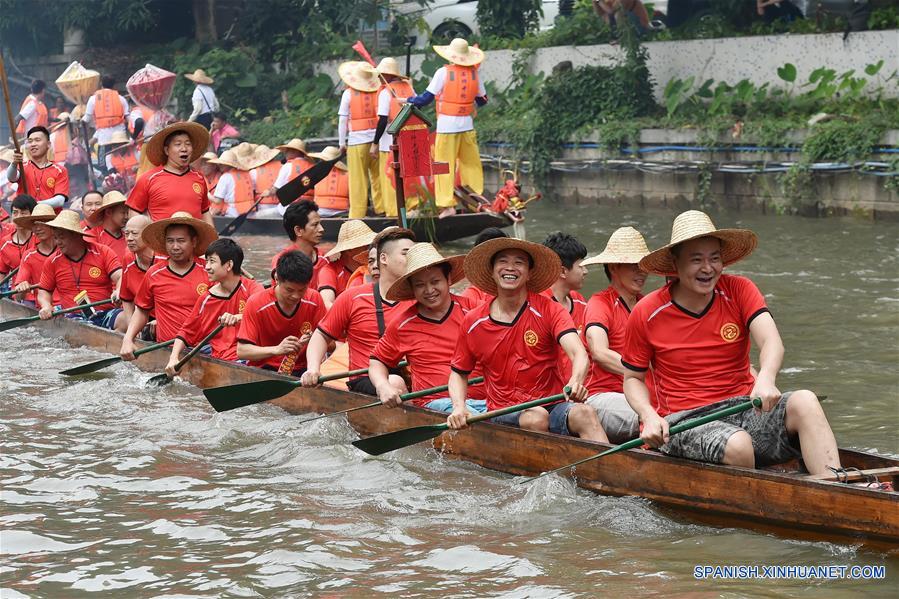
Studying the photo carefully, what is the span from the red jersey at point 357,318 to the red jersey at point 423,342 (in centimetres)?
43

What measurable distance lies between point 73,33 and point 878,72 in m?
16.3

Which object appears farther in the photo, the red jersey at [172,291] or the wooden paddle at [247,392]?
the red jersey at [172,291]

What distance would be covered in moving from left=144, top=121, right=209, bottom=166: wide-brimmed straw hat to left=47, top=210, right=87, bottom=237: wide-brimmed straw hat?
79 cm

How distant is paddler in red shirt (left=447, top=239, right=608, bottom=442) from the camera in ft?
19.8

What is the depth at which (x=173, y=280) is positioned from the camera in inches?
354

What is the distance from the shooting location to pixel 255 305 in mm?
7863

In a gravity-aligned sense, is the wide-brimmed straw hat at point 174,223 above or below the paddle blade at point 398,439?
above

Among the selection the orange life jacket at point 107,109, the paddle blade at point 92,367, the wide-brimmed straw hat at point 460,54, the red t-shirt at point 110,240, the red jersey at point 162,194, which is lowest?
the paddle blade at point 92,367

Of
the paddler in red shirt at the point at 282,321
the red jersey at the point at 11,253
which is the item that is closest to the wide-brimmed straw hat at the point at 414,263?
the paddler in red shirt at the point at 282,321

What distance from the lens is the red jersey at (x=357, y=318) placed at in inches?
291

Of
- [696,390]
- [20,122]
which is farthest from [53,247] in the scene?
[20,122]

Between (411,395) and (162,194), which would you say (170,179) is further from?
(411,395)

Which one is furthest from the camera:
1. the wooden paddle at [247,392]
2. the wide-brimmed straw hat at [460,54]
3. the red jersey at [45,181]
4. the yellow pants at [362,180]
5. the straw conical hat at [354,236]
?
the yellow pants at [362,180]

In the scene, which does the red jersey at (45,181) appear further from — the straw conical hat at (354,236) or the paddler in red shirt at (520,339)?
the paddler in red shirt at (520,339)
